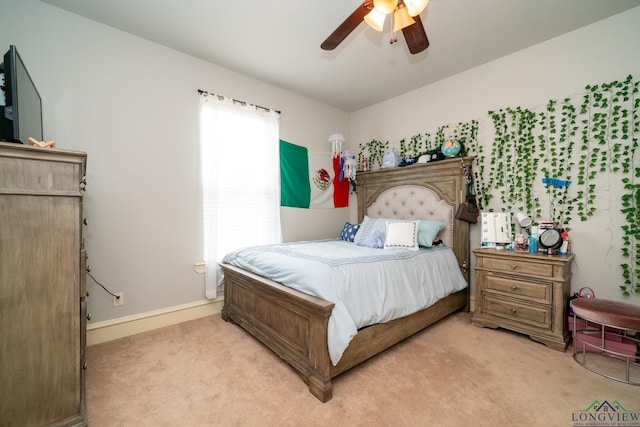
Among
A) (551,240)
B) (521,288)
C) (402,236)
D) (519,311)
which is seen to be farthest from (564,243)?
(402,236)

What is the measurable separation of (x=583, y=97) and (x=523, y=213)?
43.2 inches

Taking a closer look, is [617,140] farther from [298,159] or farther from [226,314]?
[226,314]

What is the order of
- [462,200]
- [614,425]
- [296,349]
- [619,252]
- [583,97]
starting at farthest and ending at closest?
[462,200] → [583,97] → [619,252] → [296,349] → [614,425]

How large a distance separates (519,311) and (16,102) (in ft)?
11.8

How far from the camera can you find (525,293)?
2.28 m

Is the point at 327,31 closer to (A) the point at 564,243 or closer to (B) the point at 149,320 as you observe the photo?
(A) the point at 564,243

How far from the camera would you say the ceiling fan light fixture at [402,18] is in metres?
1.54

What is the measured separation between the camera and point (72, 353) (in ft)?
4.07

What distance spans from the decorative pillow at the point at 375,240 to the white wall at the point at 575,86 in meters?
1.07

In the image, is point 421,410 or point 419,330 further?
point 419,330

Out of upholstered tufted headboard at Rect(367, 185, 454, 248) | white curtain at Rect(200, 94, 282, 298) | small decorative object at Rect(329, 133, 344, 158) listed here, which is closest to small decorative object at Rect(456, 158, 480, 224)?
upholstered tufted headboard at Rect(367, 185, 454, 248)

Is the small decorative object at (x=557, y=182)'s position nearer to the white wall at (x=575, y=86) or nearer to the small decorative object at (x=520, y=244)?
the white wall at (x=575, y=86)

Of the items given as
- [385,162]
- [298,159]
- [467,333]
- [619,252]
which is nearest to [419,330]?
[467,333]

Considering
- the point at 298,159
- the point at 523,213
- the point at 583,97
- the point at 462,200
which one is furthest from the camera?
the point at 298,159
